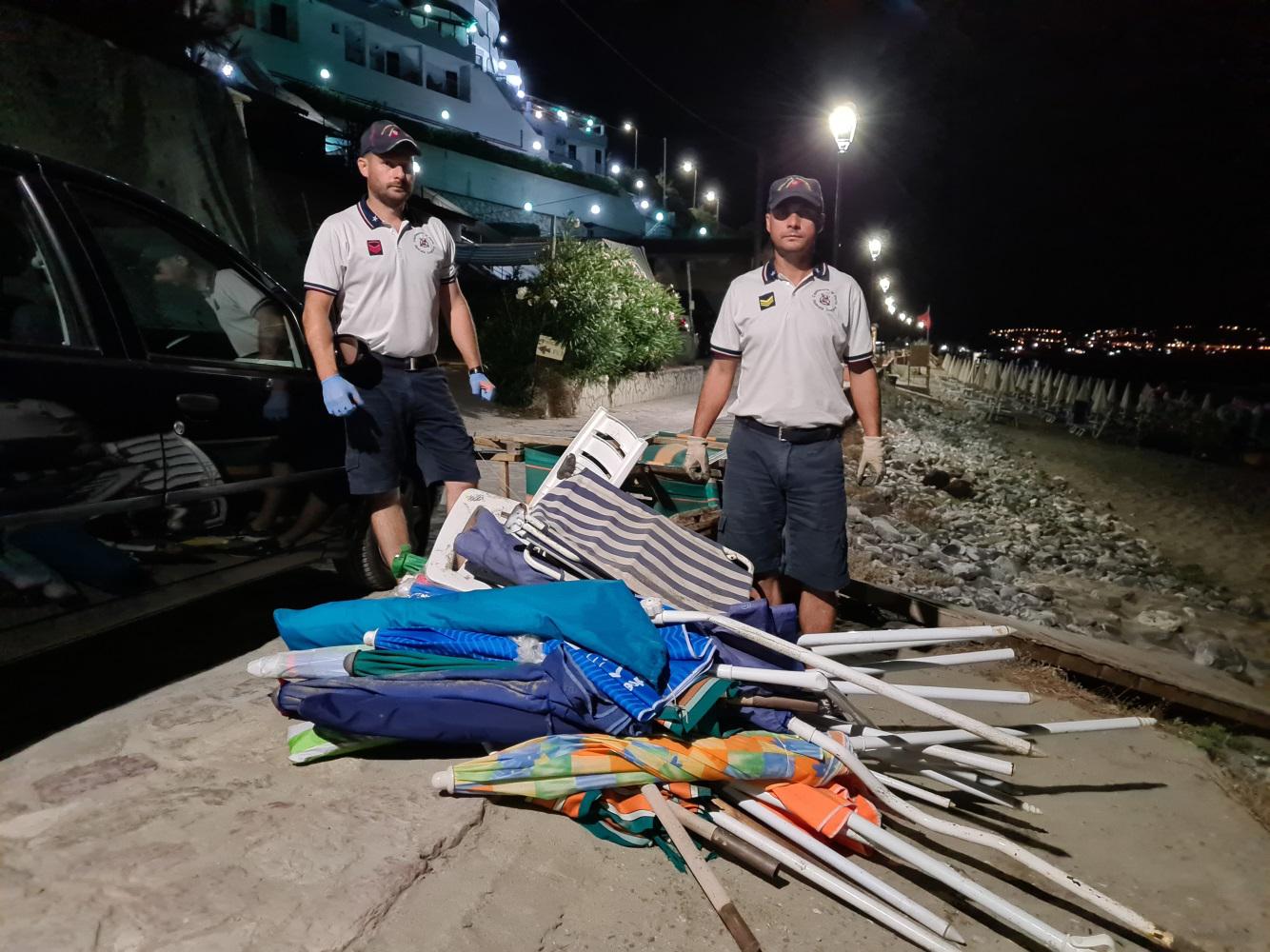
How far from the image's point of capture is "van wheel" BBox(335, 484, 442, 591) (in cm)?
385

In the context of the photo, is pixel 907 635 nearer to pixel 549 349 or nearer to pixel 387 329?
pixel 387 329

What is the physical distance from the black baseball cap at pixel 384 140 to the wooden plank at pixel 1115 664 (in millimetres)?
3256

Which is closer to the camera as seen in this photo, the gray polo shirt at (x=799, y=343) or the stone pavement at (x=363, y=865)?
the stone pavement at (x=363, y=865)

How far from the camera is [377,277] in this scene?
351cm

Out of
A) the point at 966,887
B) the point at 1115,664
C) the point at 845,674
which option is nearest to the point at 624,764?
the point at 845,674

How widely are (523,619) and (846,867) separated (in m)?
1.16

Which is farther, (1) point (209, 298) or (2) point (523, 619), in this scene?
(1) point (209, 298)

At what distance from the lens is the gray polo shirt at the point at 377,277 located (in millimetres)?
3449

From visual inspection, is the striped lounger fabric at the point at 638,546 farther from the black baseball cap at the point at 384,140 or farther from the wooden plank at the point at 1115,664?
the black baseball cap at the point at 384,140

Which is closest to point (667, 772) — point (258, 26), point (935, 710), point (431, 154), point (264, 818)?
point (935, 710)

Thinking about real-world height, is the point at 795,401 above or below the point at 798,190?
below

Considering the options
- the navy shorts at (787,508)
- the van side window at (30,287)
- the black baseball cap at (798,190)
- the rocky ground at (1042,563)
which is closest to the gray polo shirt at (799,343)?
the navy shorts at (787,508)

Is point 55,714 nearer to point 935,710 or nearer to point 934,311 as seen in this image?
point 935,710

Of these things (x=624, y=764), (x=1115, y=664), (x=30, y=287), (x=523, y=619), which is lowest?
(x=1115, y=664)
